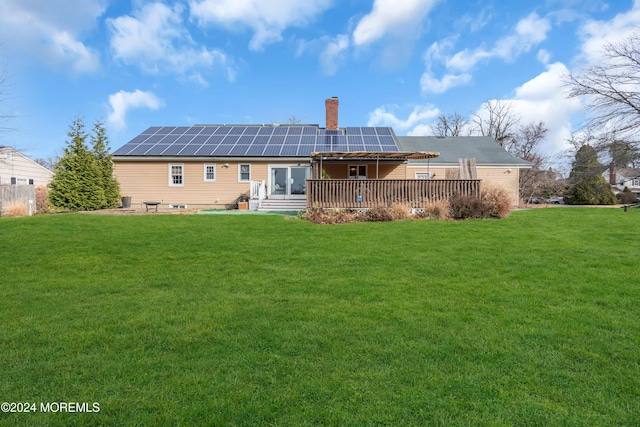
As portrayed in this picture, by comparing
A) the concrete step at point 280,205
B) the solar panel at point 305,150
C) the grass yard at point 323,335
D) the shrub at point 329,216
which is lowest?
the grass yard at point 323,335

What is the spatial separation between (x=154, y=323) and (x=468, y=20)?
15274 mm

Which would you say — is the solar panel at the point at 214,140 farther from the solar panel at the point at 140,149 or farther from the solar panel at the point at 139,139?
the solar panel at the point at 139,139

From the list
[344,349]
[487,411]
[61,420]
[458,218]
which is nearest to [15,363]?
[61,420]

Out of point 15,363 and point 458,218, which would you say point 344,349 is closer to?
point 15,363

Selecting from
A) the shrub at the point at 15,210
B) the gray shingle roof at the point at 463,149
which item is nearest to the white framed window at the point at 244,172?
the shrub at the point at 15,210

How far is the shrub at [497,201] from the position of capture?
39.5 feet

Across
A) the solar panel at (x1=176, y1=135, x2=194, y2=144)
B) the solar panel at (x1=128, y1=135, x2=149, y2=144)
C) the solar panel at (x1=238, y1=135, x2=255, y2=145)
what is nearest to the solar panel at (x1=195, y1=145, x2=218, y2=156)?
the solar panel at (x1=176, y1=135, x2=194, y2=144)

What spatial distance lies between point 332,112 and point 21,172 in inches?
985

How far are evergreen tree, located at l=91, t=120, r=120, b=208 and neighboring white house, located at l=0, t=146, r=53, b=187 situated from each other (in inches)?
352

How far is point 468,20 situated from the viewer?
13.7m

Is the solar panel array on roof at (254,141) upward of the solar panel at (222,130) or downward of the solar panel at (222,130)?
downward

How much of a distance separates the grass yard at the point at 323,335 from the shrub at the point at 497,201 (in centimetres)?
503

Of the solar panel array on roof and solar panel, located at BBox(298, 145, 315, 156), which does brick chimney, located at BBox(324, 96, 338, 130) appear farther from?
solar panel, located at BBox(298, 145, 315, 156)

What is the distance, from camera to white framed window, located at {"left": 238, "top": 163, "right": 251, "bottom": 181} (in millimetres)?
20031
